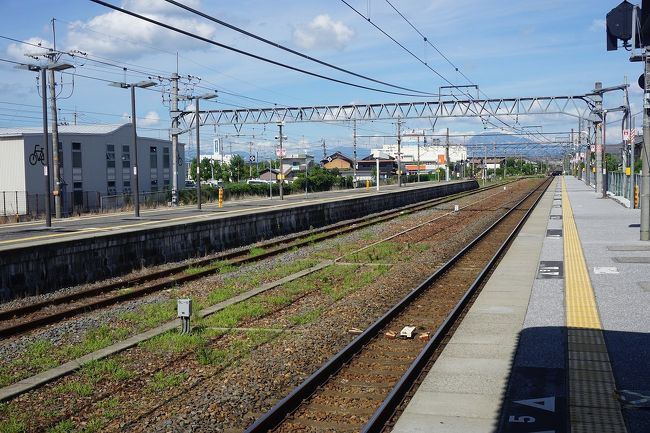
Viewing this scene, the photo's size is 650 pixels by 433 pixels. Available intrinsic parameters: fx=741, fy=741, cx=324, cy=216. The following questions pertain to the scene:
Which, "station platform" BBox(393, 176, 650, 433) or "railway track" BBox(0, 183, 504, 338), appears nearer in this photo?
"station platform" BBox(393, 176, 650, 433)

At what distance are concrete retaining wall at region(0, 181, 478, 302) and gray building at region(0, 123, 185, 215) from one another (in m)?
19.7

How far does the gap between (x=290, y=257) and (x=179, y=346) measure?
11287 millimetres

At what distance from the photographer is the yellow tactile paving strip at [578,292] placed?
11398mm

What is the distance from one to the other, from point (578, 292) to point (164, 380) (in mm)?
8569

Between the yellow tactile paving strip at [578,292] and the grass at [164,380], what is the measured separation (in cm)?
580

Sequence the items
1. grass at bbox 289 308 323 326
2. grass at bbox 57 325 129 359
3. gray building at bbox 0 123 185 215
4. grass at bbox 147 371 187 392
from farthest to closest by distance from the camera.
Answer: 1. gray building at bbox 0 123 185 215
2. grass at bbox 289 308 323 326
3. grass at bbox 57 325 129 359
4. grass at bbox 147 371 187 392

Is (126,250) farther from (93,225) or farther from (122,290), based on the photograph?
(93,225)

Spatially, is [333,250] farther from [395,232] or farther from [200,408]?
[200,408]

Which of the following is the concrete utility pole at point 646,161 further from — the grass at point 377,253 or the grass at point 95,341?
the grass at point 95,341

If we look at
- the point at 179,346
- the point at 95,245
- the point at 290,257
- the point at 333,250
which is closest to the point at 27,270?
the point at 95,245

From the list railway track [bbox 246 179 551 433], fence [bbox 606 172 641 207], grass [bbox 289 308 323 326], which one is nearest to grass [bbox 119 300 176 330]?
grass [bbox 289 308 323 326]

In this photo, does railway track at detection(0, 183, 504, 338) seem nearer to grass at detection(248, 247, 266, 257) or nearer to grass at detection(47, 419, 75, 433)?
grass at detection(248, 247, 266, 257)

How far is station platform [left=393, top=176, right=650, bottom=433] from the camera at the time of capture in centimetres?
705

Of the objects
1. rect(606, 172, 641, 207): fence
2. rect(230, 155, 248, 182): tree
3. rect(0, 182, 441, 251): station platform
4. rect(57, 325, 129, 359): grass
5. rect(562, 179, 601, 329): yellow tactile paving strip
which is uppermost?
rect(230, 155, 248, 182): tree
